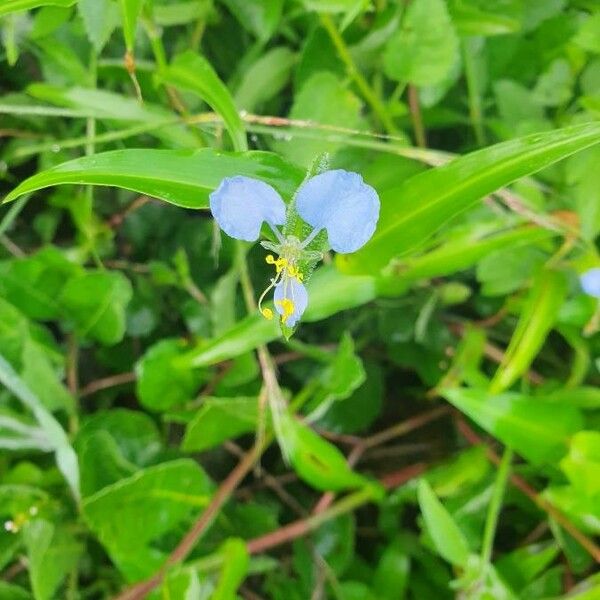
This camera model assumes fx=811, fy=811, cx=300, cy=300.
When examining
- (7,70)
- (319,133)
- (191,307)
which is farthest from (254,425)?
(7,70)

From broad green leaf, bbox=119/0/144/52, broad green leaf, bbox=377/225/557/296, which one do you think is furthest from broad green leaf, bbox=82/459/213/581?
broad green leaf, bbox=119/0/144/52

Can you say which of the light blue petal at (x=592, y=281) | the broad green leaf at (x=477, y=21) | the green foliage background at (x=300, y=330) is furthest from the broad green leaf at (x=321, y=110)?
the light blue petal at (x=592, y=281)

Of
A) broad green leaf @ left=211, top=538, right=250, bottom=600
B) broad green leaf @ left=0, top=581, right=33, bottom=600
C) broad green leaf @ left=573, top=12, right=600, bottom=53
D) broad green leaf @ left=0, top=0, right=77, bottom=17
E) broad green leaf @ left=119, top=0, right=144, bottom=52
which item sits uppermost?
broad green leaf @ left=0, top=0, right=77, bottom=17

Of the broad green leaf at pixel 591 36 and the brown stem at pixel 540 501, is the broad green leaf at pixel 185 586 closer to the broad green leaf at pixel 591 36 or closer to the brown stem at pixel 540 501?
the brown stem at pixel 540 501

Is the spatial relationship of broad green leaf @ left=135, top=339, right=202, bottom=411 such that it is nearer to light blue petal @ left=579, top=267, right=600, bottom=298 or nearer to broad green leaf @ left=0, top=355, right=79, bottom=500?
broad green leaf @ left=0, top=355, right=79, bottom=500

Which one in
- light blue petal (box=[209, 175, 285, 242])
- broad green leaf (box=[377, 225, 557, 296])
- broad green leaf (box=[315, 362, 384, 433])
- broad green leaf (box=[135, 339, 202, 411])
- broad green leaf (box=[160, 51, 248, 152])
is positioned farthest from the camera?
broad green leaf (box=[315, 362, 384, 433])

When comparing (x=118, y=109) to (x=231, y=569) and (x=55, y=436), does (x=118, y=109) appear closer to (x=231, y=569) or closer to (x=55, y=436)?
(x=55, y=436)

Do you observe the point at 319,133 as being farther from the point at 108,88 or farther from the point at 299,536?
the point at 299,536
